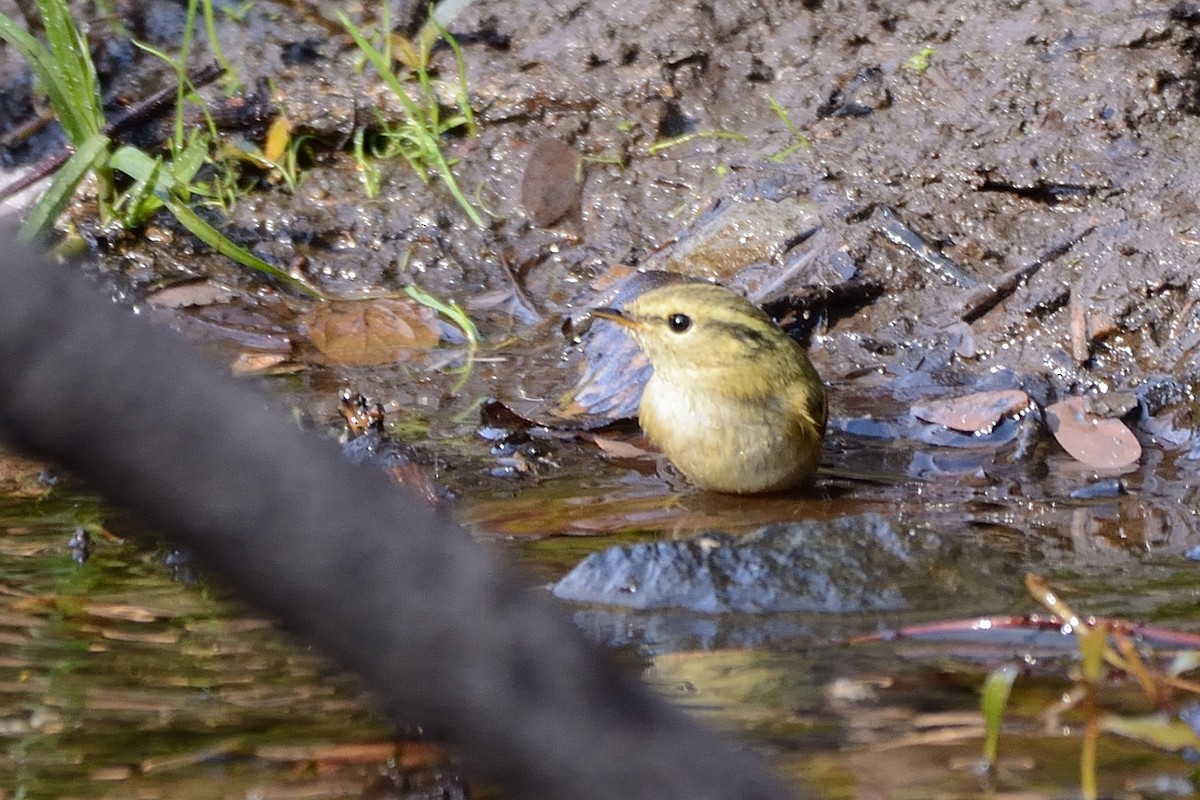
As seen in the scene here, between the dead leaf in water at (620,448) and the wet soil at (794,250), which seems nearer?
the wet soil at (794,250)

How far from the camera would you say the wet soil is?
173 inches

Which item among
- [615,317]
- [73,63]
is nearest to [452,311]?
[615,317]

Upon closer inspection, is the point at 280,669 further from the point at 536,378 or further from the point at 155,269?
the point at 155,269

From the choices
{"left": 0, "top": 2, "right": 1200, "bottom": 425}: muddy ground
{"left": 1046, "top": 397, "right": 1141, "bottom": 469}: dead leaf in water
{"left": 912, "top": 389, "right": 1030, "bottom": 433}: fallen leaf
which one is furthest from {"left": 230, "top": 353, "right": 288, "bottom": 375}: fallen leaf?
{"left": 1046, "top": 397, "right": 1141, "bottom": 469}: dead leaf in water

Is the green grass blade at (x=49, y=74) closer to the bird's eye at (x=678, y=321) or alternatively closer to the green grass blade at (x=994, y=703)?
the bird's eye at (x=678, y=321)

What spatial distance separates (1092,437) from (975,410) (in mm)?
427

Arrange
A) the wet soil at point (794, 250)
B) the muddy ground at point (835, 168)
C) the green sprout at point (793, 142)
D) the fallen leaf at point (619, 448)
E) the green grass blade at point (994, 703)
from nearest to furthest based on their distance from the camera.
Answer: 1. the green grass blade at point (994, 703)
2. the wet soil at point (794, 250)
3. the fallen leaf at point (619, 448)
4. the muddy ground at point (835, 168)
5. the green sprout at point (793, 142)

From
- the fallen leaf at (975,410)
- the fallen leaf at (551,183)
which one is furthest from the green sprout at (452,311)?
the fallen leaf at (975,410)

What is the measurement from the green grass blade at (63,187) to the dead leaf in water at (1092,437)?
3.96 metres

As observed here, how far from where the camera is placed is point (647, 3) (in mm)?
7621

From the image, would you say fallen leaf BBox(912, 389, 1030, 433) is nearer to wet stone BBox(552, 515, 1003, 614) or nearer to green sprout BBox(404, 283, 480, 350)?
wet stone BBox(552, 515, 1003, 614)

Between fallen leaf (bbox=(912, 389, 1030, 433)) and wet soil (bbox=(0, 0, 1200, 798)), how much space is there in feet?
0.23

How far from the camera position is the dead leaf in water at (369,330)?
255 inches

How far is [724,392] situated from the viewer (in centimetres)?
523
